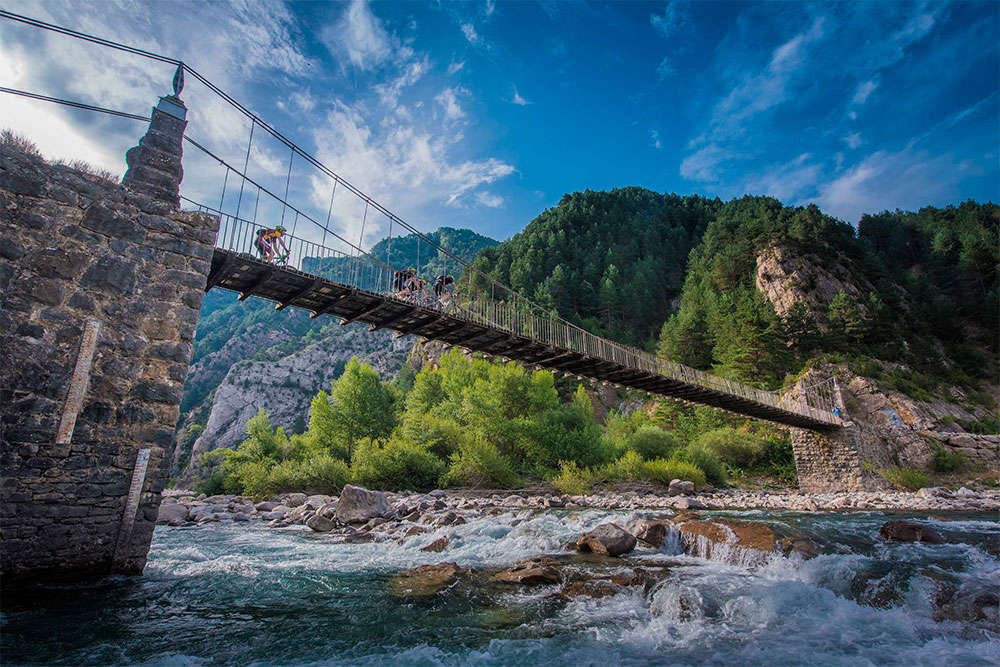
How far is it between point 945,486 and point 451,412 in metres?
21.1

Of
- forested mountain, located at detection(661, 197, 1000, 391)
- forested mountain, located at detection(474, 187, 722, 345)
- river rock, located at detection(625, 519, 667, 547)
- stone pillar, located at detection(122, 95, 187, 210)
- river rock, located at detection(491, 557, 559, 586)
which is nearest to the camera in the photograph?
river rock, located at detection(491, 557, 559, 586)

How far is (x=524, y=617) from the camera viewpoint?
13.0 ft

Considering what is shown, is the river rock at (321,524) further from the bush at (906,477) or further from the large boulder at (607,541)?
the bush at (906,477)

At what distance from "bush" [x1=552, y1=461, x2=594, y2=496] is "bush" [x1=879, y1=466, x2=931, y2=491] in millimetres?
12659

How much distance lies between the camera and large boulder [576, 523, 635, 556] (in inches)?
255

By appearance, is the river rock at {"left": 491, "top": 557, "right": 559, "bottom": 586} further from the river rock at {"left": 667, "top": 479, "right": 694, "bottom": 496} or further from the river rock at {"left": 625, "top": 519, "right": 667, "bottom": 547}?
the river rock at {"left": 667, "top": 479, "right": 694, "bottom": 496}

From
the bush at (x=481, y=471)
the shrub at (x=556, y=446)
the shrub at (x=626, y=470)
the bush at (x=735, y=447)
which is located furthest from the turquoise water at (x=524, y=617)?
the bush at (x=735, y=447)

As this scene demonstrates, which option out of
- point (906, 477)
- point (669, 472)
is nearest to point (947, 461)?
point (906, 477)

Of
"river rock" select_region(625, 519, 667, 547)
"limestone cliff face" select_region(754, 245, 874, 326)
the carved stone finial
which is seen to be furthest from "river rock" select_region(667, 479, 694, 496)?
"limestone cliff face" select_region(754, 245, 874, 326)

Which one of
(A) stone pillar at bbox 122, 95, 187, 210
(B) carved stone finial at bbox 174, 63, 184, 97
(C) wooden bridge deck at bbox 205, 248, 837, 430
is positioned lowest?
(C) wooden bridge deck at bbox 205, 248, 837, 430

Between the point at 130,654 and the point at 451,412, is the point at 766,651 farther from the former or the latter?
the point at 451,412

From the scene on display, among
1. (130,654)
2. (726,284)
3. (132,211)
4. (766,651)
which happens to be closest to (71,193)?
(132,211)

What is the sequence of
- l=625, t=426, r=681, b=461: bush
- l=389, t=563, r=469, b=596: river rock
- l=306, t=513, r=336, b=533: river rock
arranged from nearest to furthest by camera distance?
l=389, t=563, r=469, b=596: river rock
l=306, t=513, r=336, b=533: river rock
l=625, t=426, r=681, b=461: bush

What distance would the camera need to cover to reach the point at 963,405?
26141 millimetres
